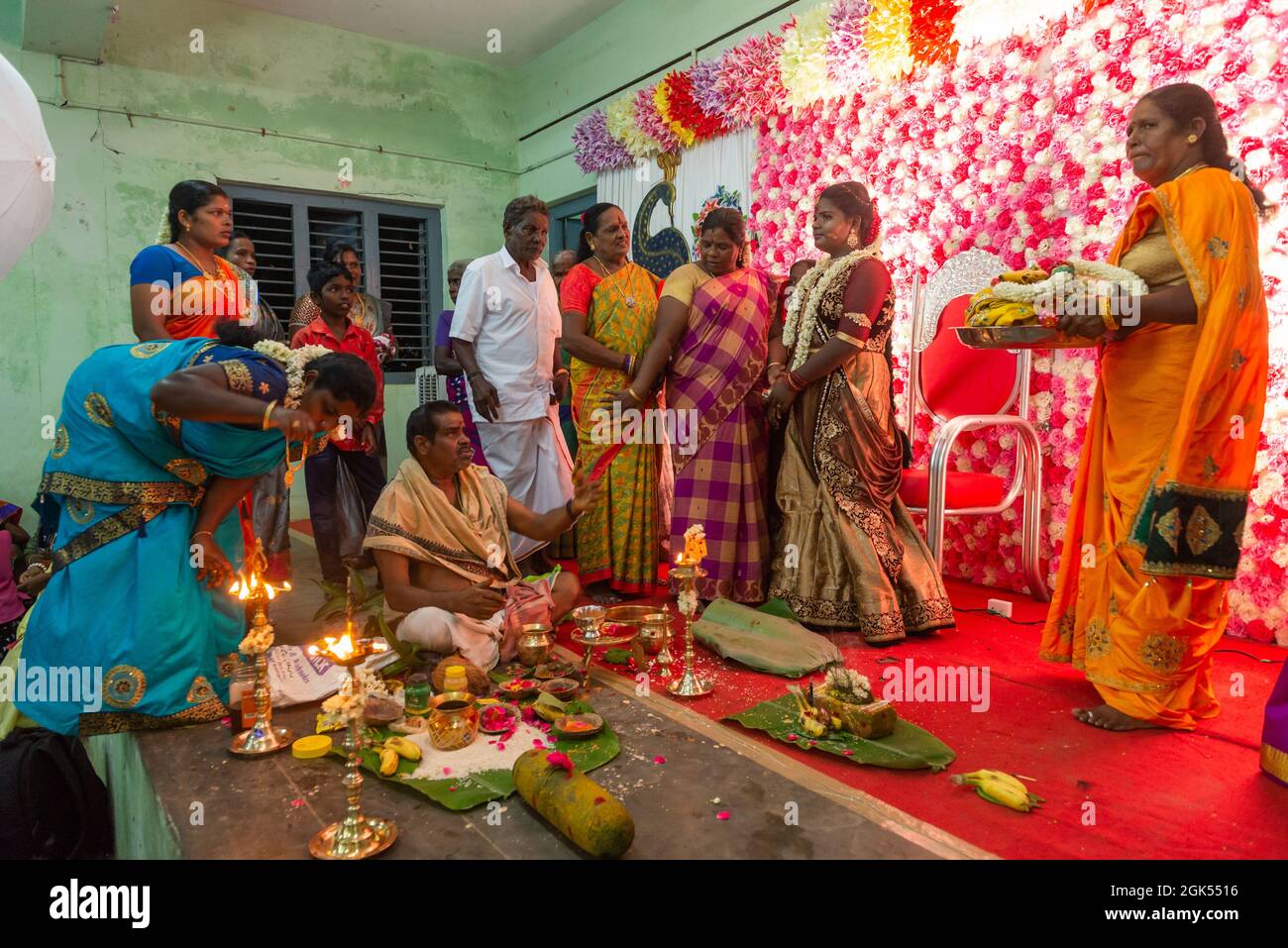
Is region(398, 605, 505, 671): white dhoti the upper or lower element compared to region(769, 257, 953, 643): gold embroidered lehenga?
lower

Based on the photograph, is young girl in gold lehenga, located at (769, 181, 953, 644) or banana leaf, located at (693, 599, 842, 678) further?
young girl in gold lehenga, located at (769, 181, 953, 644)

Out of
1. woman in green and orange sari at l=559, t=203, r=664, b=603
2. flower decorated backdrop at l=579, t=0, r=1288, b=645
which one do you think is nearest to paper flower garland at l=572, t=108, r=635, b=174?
flower decorated backdrop at l=579, t=0, r=1288, b=645

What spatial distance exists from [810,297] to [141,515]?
284cm

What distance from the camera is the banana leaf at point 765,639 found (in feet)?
11.2

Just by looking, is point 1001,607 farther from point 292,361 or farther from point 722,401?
point 292,361

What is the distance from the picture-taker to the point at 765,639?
11.8 ft

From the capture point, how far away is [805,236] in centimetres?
578

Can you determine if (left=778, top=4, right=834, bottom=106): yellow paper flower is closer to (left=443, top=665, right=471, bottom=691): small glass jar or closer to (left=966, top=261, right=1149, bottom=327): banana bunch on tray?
(left=966, top=261, right=1149, bottom=327): banana bunch on tray

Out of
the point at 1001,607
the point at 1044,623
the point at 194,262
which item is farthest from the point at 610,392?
the point at 1044,623

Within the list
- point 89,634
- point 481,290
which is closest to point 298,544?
point 481,290

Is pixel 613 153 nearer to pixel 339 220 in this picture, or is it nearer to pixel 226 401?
pixel 339 220

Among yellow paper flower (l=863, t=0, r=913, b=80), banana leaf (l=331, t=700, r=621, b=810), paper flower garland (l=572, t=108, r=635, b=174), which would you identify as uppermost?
A: paper flower garland (l=572, t=108, r=635, b=174)

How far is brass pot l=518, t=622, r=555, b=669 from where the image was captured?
337cm

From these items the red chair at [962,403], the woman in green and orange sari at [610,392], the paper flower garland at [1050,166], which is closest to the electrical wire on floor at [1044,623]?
the paper flower garland at [1050,166]
